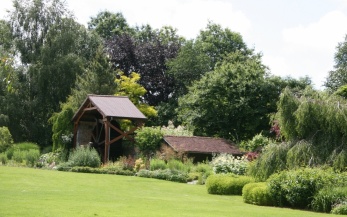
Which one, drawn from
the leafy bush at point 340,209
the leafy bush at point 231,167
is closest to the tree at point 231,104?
the leafy bush at point 231,167

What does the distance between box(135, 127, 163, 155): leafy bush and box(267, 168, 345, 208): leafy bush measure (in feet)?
49.4

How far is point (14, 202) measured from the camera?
41.7 feet

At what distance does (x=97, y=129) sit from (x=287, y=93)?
19.3m

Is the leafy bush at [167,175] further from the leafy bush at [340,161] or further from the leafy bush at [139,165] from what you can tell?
the leafy bush at [340,161]

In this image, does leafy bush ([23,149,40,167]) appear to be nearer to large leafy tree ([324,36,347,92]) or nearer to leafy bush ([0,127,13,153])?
leafy bush ([0,127,13,153])

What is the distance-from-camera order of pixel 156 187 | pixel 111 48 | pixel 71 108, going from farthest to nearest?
pixel 111 48
pixel 71 108
pixel 156 187

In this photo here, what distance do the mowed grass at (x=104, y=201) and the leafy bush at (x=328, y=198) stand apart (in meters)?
0.74

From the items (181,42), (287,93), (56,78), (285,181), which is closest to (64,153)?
(56,78)

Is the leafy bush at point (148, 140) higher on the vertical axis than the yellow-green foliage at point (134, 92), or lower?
lower

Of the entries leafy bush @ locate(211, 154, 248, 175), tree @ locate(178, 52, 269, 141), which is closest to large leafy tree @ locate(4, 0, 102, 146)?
tree @ locate(178, 52, 269, 141)

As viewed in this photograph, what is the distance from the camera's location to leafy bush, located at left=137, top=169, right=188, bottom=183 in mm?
24872

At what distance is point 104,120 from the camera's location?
30.8 meters

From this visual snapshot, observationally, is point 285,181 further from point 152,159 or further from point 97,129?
point 97,129

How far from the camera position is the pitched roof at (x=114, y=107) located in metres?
31.0
